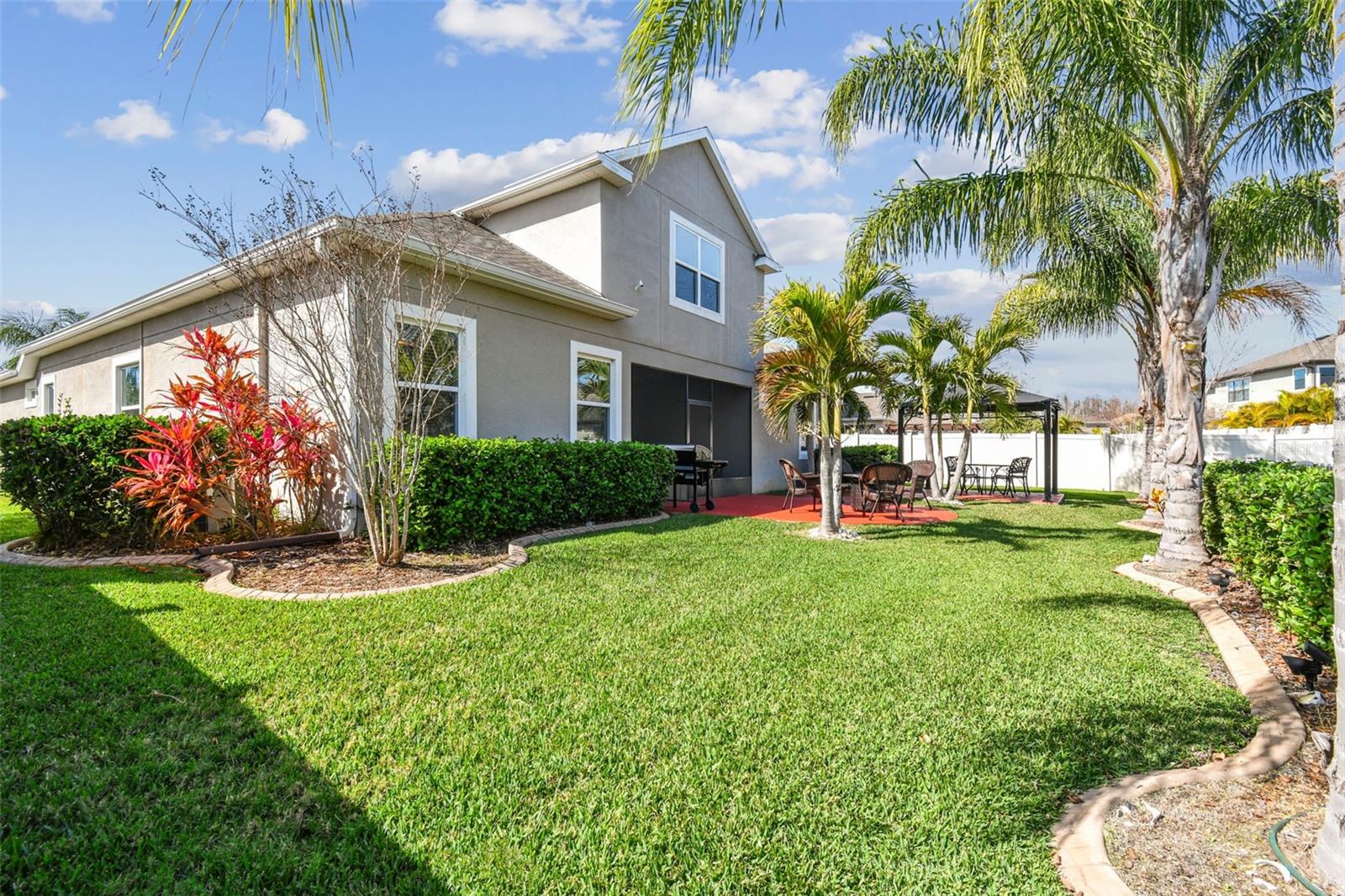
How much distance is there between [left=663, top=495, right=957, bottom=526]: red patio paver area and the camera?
37.0 feet

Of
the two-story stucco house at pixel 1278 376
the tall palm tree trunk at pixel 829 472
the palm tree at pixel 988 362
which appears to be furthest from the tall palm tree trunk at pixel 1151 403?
the two-story stucco house at pixel 1278 376

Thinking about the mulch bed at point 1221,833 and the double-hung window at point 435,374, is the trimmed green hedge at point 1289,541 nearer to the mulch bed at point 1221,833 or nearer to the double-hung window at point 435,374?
the mulch bed at point 1221,833

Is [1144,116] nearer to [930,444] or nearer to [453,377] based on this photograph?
[930,444]

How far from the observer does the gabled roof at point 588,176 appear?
11180mm

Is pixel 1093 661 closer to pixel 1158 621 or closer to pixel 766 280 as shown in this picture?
pixel 1158 621

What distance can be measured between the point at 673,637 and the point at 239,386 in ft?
21.1

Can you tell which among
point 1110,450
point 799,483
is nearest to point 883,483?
point 799,483

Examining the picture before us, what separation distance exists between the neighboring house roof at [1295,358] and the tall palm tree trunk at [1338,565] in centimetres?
3441

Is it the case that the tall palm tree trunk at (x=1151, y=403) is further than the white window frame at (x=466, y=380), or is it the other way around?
the tall palm tree trunk at (x=1151, y=403)

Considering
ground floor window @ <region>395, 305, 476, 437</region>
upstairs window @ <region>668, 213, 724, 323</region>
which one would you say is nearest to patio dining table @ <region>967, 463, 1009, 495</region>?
upstairs window @ <region>668, 213, 724, 323</region>

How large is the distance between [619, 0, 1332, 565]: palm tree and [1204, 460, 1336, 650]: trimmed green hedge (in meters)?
1.38

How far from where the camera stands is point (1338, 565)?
2.12 m

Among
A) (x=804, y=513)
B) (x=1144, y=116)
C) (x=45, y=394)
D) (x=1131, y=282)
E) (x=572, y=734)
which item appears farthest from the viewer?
(x=45, y=394)

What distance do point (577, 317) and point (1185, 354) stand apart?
28.4 feet
